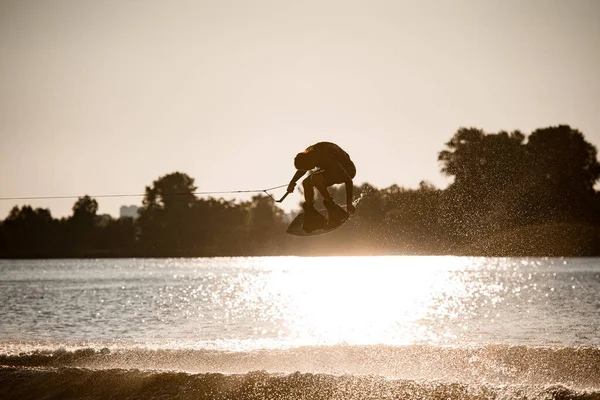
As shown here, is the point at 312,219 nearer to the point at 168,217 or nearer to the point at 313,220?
the point at 313,220

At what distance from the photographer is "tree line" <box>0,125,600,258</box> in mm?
101688

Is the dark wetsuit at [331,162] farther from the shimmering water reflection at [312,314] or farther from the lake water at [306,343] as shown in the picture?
the shimmering water reflection at [312,314]

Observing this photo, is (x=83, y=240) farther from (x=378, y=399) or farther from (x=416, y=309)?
(x=378, y=399)

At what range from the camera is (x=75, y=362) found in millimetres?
23250

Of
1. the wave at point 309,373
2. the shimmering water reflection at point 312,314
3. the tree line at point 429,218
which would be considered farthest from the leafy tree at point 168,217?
the wave at point 309,373

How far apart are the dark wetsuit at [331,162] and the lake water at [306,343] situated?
4219 mm

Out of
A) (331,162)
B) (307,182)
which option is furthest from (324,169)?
(307,182)

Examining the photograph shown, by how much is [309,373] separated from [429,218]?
86.7m

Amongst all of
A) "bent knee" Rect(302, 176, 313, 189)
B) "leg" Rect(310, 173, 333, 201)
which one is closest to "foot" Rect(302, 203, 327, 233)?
"bent knee" Rect(302, 176, 313, 189)

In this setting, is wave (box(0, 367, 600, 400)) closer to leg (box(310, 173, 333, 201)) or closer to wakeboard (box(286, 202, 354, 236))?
wakeboard (box(286, 202, 354, 236))

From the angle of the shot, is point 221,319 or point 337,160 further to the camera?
point 221,319

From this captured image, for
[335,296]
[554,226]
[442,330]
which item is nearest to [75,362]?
[442,330]

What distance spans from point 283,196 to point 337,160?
1401mm

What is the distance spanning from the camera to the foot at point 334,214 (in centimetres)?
1819
